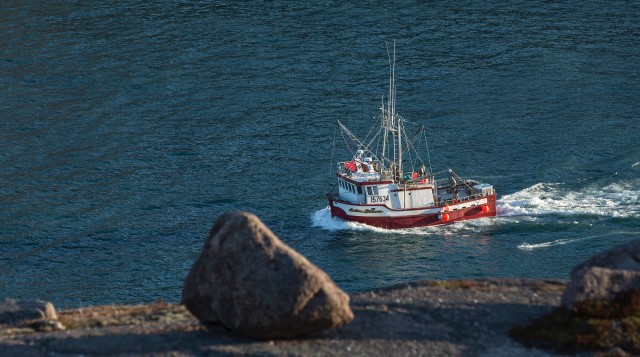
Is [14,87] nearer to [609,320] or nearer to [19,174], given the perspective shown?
[19,174]

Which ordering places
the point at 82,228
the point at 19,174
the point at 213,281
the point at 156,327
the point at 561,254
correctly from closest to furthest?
the point at 213,281, the point at 156,327, the point at 561,254, the point at 82,228, the point at 19,174

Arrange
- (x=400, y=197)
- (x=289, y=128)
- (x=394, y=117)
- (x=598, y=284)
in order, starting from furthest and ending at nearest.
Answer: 1. (x=289, y=128)
2. (x=394, y=117)
3. (x=400, y=197)
4. (x=598, y=284)

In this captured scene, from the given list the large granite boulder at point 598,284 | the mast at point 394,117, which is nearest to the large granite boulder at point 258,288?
the large granite boulder at point 598,284

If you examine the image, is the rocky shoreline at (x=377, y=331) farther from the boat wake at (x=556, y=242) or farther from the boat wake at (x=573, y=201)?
the boat wake at (x=573, y=201)

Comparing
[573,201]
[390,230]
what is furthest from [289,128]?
[573,201]

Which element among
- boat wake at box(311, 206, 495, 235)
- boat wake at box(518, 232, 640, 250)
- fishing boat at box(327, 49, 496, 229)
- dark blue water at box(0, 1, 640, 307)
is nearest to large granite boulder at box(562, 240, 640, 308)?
dark blue water at box(0, 1, 640, 307)

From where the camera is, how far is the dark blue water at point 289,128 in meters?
94.0

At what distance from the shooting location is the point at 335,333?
1688 inches

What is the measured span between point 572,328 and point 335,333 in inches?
342

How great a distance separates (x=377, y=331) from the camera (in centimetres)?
4316

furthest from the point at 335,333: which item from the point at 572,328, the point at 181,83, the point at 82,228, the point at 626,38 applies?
the point at 626,38

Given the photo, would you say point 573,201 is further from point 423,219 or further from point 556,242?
point 423,219

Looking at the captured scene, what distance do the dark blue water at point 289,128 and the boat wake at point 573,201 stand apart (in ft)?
0.66

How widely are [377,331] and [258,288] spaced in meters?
5.12
